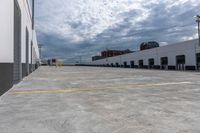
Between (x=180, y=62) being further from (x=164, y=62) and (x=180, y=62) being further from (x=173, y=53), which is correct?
(x=164, y=62)

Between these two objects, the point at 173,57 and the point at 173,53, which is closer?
the point at 173,57

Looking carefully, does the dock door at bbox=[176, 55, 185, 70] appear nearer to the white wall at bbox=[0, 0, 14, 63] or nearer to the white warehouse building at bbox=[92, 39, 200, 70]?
the white warehouse building at bbox=[92, 39, 200, 70]

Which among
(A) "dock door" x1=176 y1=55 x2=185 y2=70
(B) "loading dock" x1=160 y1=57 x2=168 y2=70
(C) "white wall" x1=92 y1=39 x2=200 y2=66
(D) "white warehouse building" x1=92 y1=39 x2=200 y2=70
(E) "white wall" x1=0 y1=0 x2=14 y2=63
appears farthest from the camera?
(B) "loading dock" x1=160 y1=57 x2=168 y2=70

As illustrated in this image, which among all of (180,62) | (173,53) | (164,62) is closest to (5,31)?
(180,62)

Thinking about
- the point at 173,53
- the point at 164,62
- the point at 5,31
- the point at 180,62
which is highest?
the point at 173,53

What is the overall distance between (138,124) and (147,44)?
10100 centimetres

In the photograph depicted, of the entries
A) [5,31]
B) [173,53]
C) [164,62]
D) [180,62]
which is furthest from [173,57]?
[5,31]

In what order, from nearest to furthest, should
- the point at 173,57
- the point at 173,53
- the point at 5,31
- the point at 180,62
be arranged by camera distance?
the point at 5,31, the point at 180,62, the point at 173,57, the point at 173,53

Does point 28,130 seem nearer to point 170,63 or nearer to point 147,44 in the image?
point 170,63

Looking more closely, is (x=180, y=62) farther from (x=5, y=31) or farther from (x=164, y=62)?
(x=5, y=31)

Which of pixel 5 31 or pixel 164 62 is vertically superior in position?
pixel 5 31

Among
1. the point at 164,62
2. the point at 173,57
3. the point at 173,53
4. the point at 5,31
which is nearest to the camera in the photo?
the point at 5,31

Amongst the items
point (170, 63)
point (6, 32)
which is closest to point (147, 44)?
point (170, 63)

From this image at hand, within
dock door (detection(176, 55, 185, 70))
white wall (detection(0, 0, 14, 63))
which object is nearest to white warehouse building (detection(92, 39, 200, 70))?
dock door (detection(176, 55, 185, 70))
